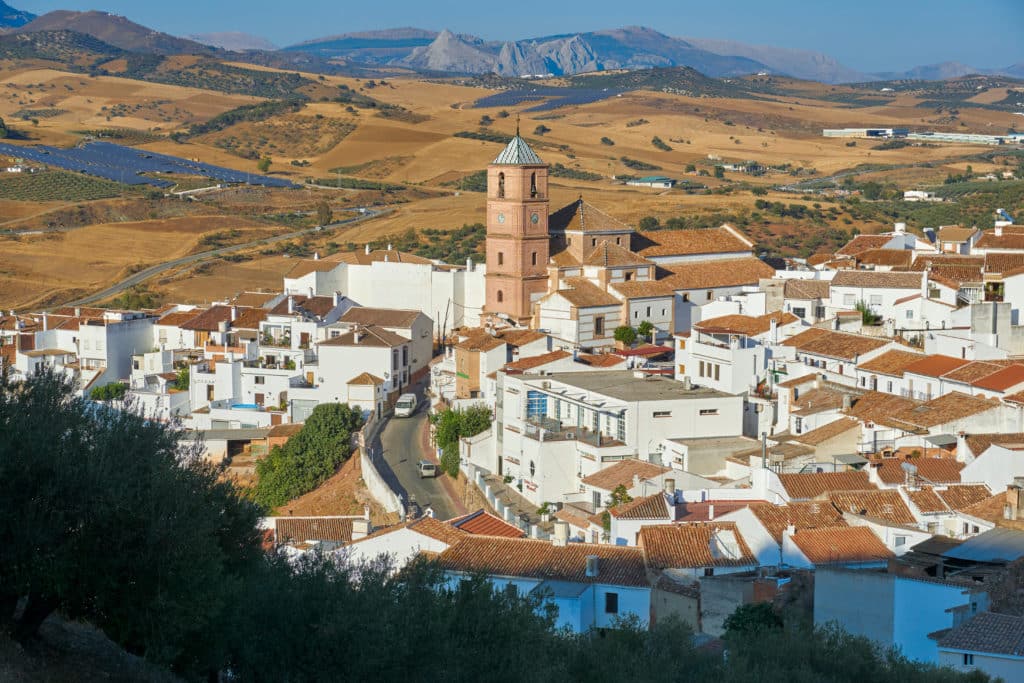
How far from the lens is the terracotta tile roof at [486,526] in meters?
22.2

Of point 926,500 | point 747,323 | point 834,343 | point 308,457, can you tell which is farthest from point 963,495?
point 308,457

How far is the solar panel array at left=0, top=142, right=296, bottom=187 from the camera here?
97.7m

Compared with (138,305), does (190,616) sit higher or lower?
higher

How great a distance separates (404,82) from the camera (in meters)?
196

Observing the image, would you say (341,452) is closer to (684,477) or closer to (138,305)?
(684,477)

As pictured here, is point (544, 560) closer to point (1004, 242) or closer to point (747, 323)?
point (747, 323)

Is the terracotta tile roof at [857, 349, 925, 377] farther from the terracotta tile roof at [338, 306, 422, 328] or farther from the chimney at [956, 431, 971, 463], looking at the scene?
the terracotta tile roof at [338, 306, 422, 328]

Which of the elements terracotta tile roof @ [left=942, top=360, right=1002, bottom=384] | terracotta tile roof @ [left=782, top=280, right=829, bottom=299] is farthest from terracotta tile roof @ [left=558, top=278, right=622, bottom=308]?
terracotta tile roof @ [left=942, top=360, right=1002, bottom=384]

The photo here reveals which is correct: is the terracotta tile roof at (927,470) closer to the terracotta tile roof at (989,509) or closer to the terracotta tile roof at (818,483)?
the terracotta tile roof at (818,483)

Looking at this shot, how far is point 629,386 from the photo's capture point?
29234 millimetres

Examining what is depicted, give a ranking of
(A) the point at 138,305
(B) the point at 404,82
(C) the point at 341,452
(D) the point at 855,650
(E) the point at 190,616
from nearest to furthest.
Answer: (E) the point at 190,616 → (D) the point at 855,650 → (C) the point at 341,452 → (A) the point at 138,305 → (B) the point at 404,82

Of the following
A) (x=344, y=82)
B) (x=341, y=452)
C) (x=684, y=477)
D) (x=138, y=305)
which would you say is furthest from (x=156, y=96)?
(x=684, y=477)

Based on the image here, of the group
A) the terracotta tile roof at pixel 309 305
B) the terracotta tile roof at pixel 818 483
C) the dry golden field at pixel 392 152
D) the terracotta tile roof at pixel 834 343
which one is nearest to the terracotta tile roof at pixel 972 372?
the terracotta tile roof at pixel 834 343

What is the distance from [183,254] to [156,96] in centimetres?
8903
